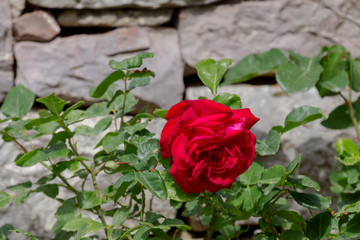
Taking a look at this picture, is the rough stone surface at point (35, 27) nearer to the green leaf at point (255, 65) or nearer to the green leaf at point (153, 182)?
the green leaf at point (255, 65)

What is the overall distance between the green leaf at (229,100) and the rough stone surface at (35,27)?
0.77 meters

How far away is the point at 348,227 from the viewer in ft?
3.30

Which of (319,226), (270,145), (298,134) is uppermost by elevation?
(270,145)

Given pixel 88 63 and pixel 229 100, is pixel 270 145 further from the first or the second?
pixel 88 63

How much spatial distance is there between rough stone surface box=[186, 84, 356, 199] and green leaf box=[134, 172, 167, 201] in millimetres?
708

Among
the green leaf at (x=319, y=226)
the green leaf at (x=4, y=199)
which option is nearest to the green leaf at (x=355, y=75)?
the green leaf at (x=319, y=226)

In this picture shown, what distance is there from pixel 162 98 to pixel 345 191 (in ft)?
1.98

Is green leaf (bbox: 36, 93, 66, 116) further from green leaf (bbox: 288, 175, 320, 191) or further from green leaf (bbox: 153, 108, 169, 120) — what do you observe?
green leaf (bbox: 288, 175, 320, 191)

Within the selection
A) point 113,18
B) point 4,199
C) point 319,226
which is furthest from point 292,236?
point 113,18

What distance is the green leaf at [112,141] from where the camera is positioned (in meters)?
1.00

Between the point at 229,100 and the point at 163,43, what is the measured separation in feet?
2.08

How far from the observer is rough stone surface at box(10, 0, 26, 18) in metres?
1.51

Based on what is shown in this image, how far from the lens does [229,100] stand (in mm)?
977

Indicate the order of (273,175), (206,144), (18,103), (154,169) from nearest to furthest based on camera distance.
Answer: (206,144) < (154,169) < (273,175) < (18,103)
